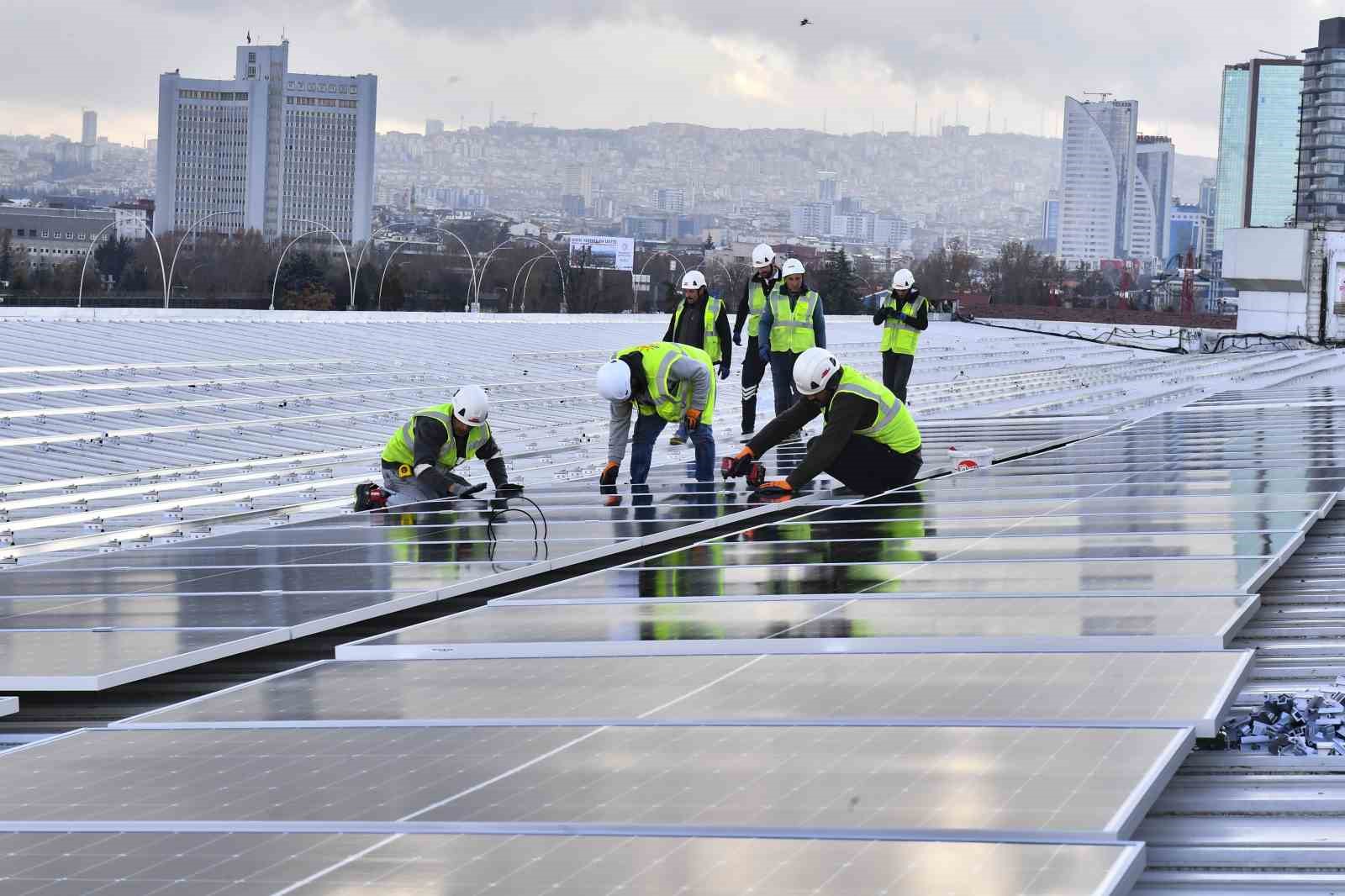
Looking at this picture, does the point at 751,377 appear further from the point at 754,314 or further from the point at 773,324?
the point at 773,324

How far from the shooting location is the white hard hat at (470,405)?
13.5m

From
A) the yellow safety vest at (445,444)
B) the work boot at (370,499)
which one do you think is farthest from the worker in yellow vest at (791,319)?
the work boot at (370,499)

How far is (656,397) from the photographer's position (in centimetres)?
Result: 1435

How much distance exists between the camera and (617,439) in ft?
47.9

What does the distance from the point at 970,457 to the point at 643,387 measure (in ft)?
11.4

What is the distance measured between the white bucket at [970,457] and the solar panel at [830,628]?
288 inches

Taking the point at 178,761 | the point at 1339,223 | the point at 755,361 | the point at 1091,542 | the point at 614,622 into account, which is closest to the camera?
the point at 178,761

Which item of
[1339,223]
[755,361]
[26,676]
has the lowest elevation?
[26,676]

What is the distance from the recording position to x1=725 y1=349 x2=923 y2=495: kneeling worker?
Result: 12445mm

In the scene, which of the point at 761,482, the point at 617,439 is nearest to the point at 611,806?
the point at 761,482

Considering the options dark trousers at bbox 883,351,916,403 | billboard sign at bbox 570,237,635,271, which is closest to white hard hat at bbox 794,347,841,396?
dark trousers at bbox 883,351,916,403

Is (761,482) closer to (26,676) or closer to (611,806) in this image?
(26,676)

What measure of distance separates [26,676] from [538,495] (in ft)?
23.1

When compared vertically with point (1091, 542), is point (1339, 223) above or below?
above
